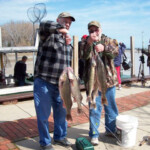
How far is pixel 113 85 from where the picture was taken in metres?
3.74

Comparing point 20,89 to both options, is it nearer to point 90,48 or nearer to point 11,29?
point 90,48

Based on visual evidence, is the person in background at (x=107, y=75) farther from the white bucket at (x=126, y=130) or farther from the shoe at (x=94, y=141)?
the white bucket at (x=126, y=130)

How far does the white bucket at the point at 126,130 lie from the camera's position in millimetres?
3643

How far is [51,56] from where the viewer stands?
324cm

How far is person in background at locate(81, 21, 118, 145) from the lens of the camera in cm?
315

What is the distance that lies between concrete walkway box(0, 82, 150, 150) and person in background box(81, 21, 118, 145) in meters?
0.22

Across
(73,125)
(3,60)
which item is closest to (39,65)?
(73,125)

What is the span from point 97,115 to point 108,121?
17.7 inches

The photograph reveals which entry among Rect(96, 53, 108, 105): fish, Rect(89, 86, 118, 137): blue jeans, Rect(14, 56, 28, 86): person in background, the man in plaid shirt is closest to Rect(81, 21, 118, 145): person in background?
Rect(89, 86, 118, 137): blue jeans

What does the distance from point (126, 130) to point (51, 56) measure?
188 cm

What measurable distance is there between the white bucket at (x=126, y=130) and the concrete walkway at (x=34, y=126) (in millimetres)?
122

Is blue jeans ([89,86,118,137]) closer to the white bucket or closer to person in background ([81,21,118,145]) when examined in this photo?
person in background ([81,21,118,145])

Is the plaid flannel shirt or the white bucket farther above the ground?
the plaid flannel shirt

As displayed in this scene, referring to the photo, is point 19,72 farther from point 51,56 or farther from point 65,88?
point 65,88
